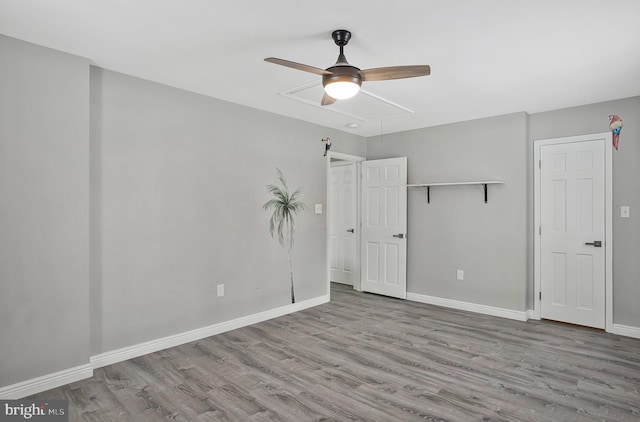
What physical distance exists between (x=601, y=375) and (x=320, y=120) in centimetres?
392

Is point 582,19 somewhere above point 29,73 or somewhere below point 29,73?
above

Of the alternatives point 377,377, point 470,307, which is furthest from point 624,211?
point 377,377

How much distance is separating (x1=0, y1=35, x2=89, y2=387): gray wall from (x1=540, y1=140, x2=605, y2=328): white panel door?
15.9ft

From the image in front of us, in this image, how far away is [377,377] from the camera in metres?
2.94

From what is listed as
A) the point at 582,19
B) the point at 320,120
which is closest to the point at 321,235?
the point at 320,120

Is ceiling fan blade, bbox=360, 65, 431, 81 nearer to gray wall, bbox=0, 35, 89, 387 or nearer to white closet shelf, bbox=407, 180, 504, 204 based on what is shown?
gray wall, bbox=0, 35, 89, 387

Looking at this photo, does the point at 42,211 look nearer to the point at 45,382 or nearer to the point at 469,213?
the point at 45,382

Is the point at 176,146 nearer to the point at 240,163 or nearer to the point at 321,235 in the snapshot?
the point at 240,163

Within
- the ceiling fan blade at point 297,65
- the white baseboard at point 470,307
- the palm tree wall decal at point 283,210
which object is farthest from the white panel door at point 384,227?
the ceiling fan blade at point 297,65

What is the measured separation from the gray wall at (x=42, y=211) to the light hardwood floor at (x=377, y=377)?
393 mm

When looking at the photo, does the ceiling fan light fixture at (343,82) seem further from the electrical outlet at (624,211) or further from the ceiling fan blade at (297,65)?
the electrical outlet at (624,211)

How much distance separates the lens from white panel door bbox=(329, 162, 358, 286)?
6137 millimetres

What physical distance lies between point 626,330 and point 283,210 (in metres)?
4.01

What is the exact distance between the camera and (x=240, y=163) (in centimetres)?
417
